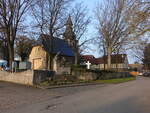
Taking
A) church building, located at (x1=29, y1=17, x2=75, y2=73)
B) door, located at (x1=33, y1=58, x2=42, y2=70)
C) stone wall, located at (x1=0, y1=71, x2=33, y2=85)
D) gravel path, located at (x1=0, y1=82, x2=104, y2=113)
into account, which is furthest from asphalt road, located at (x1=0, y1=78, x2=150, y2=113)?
door, located at (x1=33, y1=58, x2=42, y2=70)

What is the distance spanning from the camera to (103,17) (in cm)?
3716

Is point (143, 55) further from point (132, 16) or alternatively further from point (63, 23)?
point (132, 16)

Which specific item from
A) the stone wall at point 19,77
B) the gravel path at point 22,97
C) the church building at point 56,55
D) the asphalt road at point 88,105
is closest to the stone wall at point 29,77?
the stone wall at point 19,77

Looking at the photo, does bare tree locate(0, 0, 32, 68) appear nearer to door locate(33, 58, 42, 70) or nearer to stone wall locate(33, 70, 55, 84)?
stone wall locate(33, 70, 55, 84)

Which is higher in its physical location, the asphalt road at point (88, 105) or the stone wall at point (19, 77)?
the stone wall at point (19, 77)

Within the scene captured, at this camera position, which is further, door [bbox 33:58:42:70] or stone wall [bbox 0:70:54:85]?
door [bbox 33:58:42:70]

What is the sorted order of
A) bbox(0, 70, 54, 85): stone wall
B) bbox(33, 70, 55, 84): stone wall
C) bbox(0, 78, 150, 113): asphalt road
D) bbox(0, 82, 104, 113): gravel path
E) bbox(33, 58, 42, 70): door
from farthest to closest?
bbox(33, 58, 42, 70): door, bbox(33, 70, 55, 84): stone wall, bbox(0, 70, 54, 85): stone wall, bbox(0, 82, 104, 113): gravel path, bbox(0, 78, 150, 113): asphalt road

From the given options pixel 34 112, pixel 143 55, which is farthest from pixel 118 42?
pixel 143 55

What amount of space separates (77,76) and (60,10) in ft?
31.7

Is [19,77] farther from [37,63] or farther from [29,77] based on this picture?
[37,63]

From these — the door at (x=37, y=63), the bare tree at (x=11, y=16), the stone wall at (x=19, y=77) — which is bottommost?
the stone wall at (x=19, y=77)

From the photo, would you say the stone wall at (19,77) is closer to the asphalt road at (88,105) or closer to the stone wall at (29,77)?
the stone wall at (29,77)

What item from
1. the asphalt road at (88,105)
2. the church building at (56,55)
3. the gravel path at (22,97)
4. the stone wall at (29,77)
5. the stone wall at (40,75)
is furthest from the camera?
the church building at (56,55)

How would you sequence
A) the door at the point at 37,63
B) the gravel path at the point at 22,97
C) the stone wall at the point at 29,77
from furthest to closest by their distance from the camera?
the door at the point at 37,63
the stone wall at the point at 29,77
the gravel path at the point at 22,97
